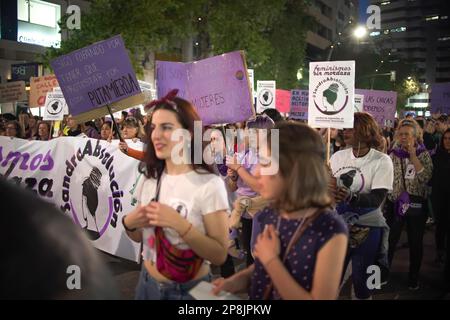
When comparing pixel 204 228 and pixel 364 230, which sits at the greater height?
pixel 204 228

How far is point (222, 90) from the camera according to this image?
5.86 m

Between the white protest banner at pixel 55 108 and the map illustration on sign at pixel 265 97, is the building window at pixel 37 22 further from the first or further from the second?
the white protest banner at pixel 55 108

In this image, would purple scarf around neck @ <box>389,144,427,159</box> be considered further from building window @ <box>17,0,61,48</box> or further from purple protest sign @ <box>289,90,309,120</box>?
building window @ <box>17,0,61,48</box>

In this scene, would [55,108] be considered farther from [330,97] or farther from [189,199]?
[189,199]

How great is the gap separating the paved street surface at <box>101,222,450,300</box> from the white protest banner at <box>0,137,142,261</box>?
0.28 meters

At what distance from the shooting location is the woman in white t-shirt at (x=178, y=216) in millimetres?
2455

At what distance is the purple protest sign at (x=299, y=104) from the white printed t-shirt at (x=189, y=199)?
11.6m

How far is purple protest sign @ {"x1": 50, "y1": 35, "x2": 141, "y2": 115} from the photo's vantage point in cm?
593

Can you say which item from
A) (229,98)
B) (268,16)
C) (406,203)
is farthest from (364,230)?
(268,16)

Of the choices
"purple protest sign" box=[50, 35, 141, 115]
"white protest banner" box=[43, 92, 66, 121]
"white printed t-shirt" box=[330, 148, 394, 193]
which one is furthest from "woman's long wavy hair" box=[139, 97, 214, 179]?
"white protest banner" box=[43, 92, 66, 121]
